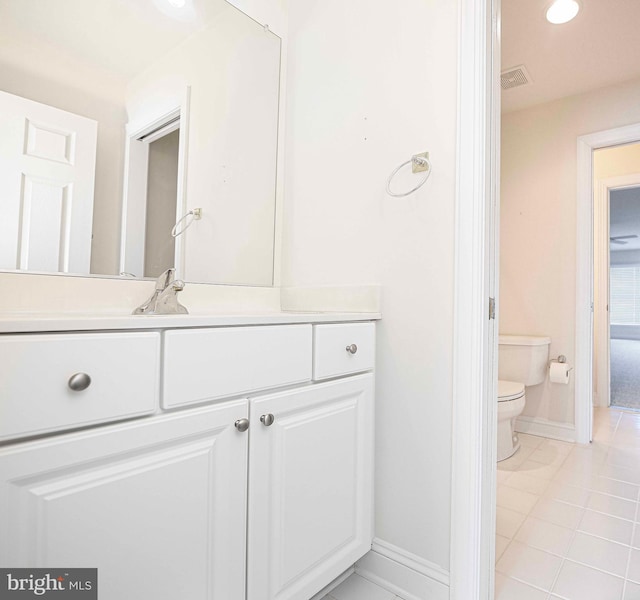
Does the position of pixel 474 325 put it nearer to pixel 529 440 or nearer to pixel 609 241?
pixel 529 440

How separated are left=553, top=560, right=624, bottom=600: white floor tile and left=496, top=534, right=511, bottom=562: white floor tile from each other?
0.60 feet

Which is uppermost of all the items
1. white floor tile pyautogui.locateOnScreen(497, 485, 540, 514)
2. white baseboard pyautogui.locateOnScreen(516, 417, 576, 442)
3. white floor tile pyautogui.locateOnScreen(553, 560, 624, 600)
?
white baseboard pyautogui.locateOnScreen(516, 417, 576, 442)

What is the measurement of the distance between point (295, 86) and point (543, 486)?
218cm

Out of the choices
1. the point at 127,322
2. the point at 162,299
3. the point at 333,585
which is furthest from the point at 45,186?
the point at 333,585

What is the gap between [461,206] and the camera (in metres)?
1.10

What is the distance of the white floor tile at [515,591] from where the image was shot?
119 centimetres

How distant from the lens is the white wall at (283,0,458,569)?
1148 millimetres

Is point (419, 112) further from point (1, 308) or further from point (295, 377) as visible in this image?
point (1, 308)

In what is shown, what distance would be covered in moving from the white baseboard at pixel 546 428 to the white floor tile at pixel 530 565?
1436 mm

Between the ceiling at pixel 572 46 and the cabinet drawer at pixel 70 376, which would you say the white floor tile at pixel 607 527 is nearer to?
the cabinet drawer at pixel 70 376

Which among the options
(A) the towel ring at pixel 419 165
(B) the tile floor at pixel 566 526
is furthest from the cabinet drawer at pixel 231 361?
(B) the tile floor at pixel 566 526

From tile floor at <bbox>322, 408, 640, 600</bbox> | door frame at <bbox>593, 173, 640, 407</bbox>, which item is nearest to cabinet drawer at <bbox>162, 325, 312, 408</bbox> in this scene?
tile floor at <bbox>322, 408, 640, 600</bbox>

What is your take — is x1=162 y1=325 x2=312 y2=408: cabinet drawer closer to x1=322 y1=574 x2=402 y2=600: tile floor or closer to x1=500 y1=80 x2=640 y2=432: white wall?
x1=322 y1=574 x2=402 y2=600: tile floor

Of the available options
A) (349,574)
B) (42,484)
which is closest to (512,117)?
(349,574)
